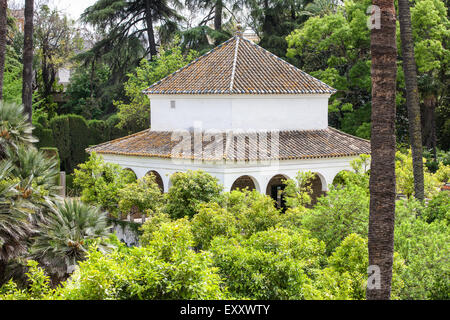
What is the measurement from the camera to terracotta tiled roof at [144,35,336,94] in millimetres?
26500

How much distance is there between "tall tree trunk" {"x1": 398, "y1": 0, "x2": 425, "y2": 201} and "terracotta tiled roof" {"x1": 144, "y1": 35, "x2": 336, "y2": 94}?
31.5 feet

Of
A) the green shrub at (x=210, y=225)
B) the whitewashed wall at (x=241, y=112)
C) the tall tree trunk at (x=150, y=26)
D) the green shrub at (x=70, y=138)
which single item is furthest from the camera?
the tall tree trunk at (x=150, y=26)

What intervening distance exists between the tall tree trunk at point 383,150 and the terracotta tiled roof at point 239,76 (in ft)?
55.0

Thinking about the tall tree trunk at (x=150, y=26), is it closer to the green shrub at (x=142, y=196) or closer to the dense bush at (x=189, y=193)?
the green shrub at (x=142, y=196)

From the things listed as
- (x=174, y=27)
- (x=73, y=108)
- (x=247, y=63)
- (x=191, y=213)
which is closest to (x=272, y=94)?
(x=247, y=63)

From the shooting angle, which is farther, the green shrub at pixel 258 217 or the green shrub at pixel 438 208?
the green shrub at pixel 258 217

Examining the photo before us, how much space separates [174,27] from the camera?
139ft

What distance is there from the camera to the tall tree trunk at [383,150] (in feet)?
29.0

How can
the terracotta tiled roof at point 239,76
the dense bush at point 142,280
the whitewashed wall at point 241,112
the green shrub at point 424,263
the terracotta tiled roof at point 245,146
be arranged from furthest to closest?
the terracotta tiled roof at point 239,76
the whitewashed wall at point 241,112
the terracotta tiled roof at point 245,146
the green shrub at point 424,263
the dense bush at point 142,280

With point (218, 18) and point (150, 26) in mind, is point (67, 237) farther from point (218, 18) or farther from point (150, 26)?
point (218, 18)

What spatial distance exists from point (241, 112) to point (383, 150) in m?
17.5

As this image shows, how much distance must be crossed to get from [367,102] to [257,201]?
20977mm

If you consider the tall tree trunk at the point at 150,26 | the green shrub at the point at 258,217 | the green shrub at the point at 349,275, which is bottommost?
the green shrub at the point at 349,275

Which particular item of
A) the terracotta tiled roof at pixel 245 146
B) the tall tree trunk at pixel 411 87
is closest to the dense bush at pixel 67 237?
the tall tree trunk at pixel 411 87
